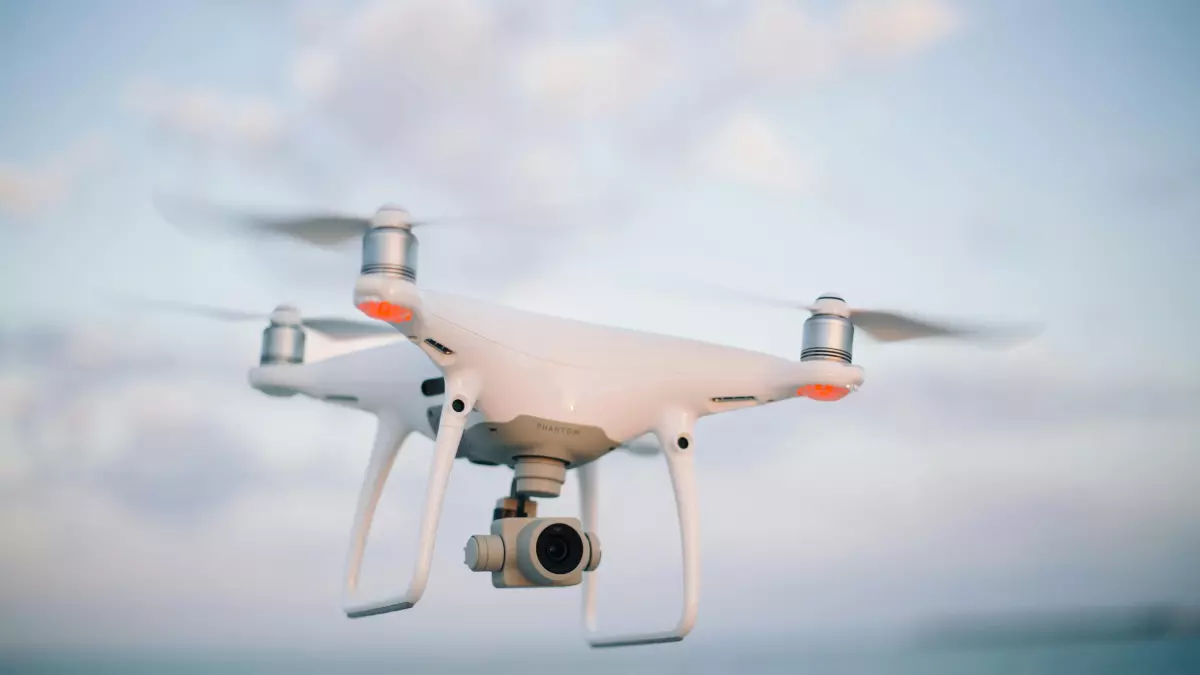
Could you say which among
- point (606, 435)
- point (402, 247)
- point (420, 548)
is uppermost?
point (402, 247)

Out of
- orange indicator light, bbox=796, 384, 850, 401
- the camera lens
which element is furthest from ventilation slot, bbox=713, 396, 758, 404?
the camera lens

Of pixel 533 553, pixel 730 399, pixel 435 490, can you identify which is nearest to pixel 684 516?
pixel 730 399

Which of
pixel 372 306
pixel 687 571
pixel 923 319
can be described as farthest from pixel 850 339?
pixel 372 306

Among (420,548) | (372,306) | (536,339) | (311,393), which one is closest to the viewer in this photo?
(372,306)

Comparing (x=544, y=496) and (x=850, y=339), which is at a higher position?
(x=850, y=339)

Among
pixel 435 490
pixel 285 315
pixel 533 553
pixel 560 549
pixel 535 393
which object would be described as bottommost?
pixel 533 553

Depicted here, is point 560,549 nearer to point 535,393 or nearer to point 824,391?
point 535,393

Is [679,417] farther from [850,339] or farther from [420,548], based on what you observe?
[420,548]
